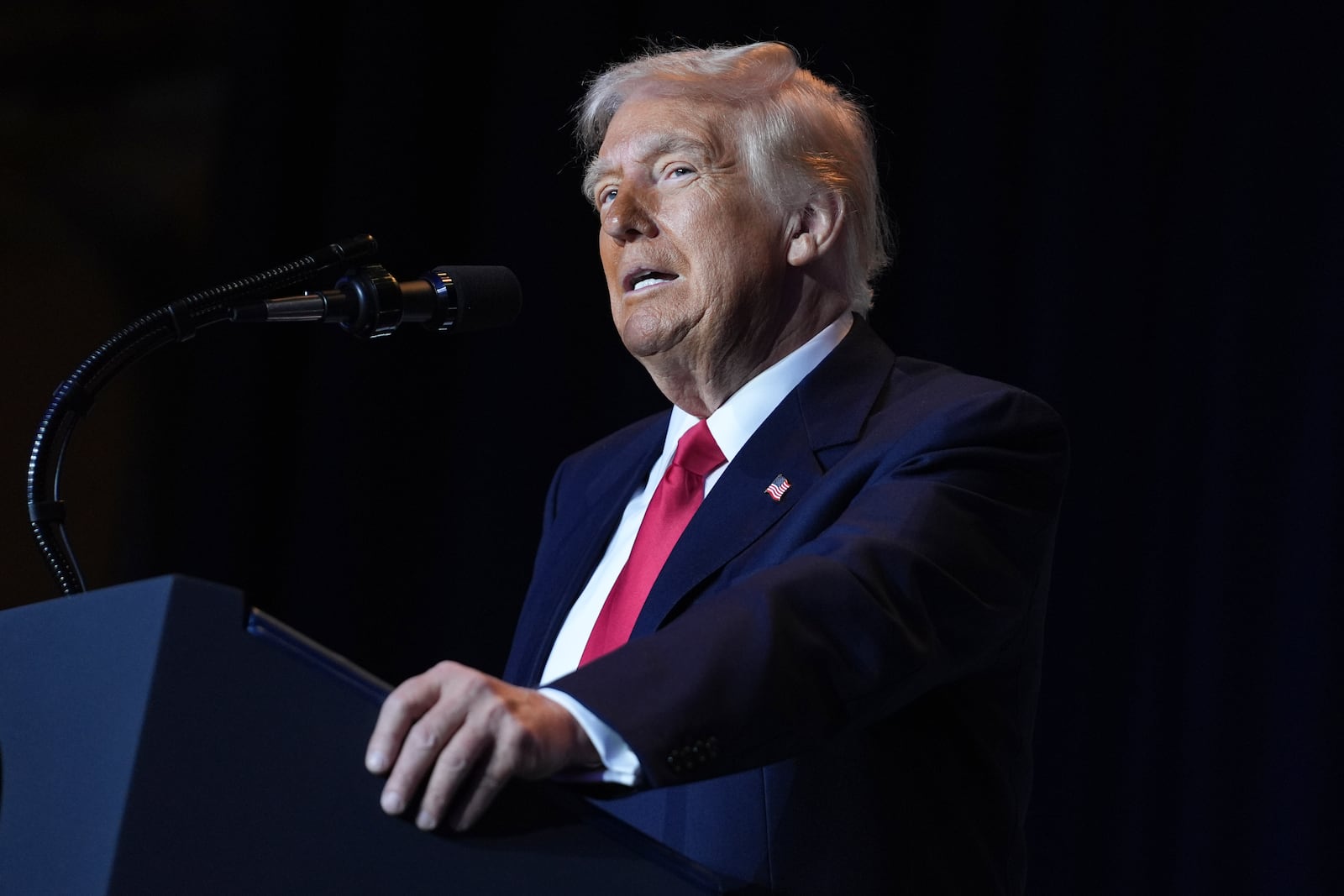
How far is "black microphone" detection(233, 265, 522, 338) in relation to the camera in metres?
1.33

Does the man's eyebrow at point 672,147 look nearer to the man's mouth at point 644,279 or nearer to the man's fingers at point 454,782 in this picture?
the man's mouth at point 644,279

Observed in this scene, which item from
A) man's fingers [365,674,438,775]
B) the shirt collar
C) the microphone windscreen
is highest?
the microphone windscreen

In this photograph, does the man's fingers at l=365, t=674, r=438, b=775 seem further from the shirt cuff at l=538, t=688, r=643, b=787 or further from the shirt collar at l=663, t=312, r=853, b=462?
the shirt collar at l=663, t=312, r=853, b=462

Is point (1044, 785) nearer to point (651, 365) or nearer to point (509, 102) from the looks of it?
point (651, 365)

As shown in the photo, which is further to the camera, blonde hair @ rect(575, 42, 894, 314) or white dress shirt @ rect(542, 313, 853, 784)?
blonde hair @ rect(575, 42, 894, 314)

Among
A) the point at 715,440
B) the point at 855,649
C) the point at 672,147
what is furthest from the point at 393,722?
the point at 672,147

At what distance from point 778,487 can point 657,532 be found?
8.6 inches

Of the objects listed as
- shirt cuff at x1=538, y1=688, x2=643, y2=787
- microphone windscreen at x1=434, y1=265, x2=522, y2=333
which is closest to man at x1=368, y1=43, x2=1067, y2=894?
shirt cuff at x1=538, y1=688, x2=643, y2=787

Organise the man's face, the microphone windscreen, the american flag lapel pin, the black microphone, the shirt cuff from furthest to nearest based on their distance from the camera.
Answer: the man's face, the american flag lapel pin, the microphone windscreen, the black microphone, the shirt cuff

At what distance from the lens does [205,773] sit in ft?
2.63

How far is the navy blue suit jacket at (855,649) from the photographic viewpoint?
39.1 inches

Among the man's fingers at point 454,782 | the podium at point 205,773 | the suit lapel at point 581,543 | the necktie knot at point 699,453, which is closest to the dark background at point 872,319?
the suit lapel at point 581,543

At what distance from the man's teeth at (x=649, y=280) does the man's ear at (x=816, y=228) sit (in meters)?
0.19

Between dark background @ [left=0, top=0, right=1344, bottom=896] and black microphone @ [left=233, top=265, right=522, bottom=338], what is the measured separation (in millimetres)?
1429
